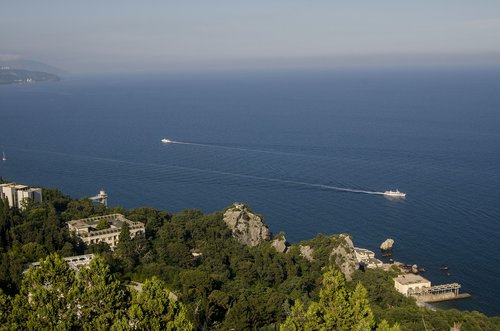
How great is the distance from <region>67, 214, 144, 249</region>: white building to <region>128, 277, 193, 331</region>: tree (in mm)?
12719

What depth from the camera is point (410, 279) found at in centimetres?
2461

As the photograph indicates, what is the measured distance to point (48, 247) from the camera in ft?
64.0

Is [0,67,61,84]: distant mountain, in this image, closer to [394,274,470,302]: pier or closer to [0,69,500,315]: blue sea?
[0,69,500,315]: blue sea

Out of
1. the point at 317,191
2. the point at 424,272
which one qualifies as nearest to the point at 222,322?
the point at 424,272

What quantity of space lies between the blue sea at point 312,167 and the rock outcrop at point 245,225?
446 cm

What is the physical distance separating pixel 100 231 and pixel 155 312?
13.5m

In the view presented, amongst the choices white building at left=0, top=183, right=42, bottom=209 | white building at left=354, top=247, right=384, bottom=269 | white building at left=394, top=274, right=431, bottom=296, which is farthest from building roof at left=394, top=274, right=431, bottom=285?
white building at left=0, top=183, right=42, bottom=209

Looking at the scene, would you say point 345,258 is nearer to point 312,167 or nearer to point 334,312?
point 334,312

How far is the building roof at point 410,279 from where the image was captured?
2419cm

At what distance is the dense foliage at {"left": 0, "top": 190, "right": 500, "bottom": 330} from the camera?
32.9 ft

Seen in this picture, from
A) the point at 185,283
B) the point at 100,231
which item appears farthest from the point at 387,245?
the point at 185,283

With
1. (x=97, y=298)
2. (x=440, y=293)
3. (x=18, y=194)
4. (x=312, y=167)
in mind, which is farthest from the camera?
(x=312, y=167)

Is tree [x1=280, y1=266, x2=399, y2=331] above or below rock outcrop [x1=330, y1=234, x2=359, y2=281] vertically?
above

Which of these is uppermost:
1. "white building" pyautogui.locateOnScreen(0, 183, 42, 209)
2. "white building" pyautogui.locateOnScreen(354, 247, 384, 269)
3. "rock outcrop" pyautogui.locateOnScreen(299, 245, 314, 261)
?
"white building" pyautogui.locateOnScreen(0, 183, 42, 209)
